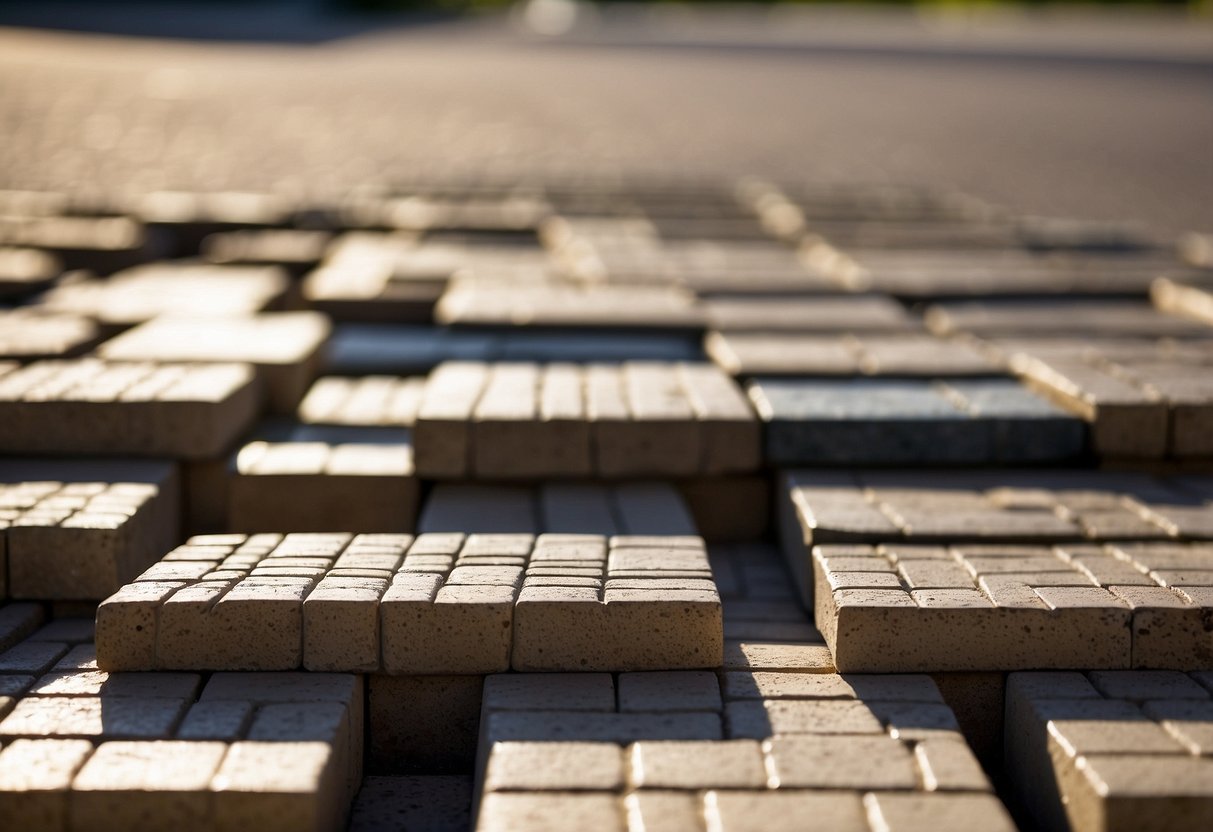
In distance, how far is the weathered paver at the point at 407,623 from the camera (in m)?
2.65

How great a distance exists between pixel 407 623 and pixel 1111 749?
1.39 metres

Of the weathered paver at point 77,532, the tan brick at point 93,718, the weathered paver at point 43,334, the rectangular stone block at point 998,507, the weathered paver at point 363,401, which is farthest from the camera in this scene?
the weathered paver at point 43,334

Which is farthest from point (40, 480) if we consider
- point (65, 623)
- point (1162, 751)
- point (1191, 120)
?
point (1191, 120)

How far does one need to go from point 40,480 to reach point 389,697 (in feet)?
4.26

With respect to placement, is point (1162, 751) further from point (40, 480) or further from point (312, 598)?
point (40, 480)

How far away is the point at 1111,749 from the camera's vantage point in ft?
7.82

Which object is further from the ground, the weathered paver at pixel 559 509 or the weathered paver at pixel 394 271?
the weathered paver at pixel 394 271

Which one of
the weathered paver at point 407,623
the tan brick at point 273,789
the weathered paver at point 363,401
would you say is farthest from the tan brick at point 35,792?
the weathered paver at point 363,401

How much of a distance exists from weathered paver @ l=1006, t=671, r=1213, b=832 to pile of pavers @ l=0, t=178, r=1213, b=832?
10 mm

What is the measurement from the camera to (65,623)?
3066mm

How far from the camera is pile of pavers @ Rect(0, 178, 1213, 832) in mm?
2336

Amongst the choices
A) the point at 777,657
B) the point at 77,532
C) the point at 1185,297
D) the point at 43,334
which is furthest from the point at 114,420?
the point at 1185,297

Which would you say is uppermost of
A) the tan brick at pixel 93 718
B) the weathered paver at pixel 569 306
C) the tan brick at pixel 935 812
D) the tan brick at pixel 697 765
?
the weathered paver at pixel 569 306

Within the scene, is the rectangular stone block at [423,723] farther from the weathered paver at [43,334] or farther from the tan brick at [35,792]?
the weathered paver at [43,334]
